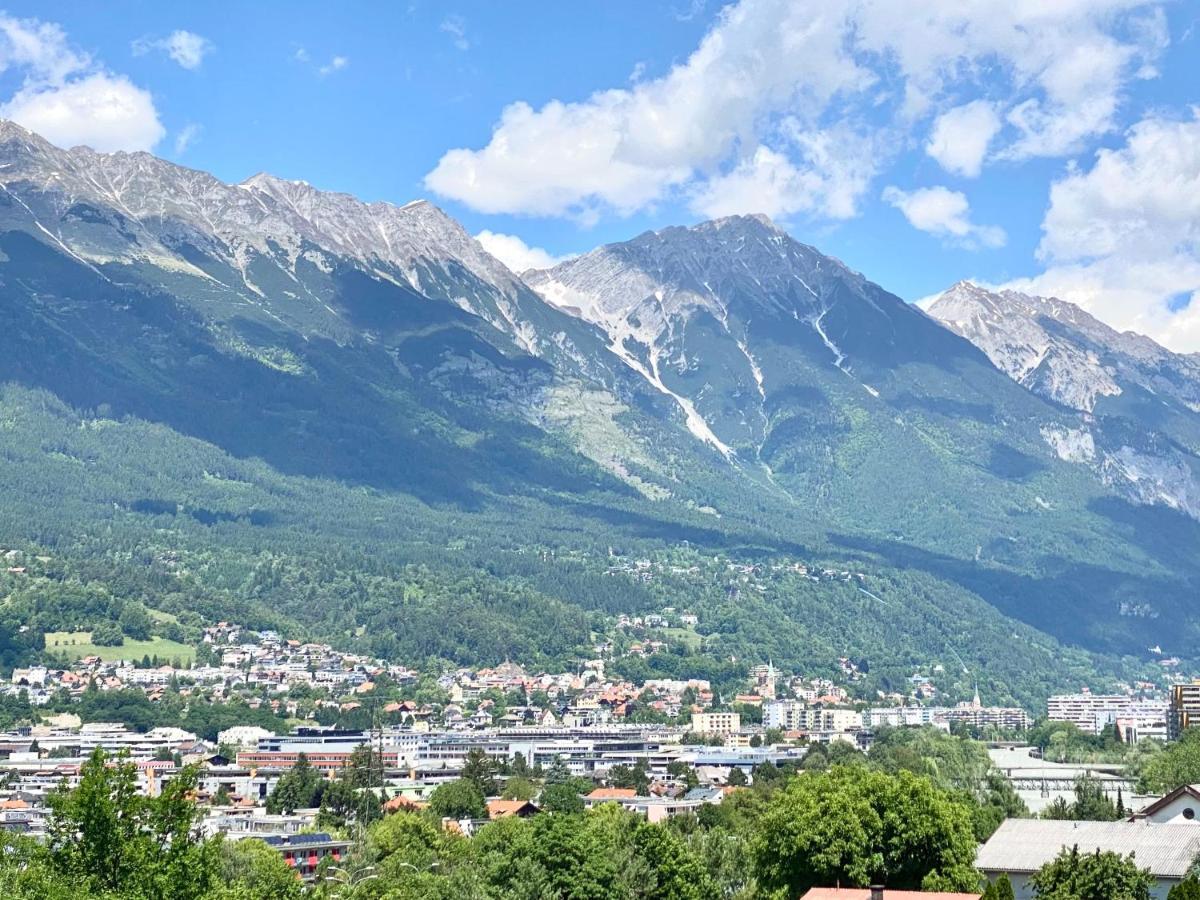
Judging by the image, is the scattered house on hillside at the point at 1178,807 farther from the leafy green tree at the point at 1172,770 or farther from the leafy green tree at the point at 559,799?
the leafy green tree at the point at 559,799

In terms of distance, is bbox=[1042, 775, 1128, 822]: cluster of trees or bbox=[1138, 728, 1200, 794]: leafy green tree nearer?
bbox=[1042, 775, 1128, 822]: cluster of trees

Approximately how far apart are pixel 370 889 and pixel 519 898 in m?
6.89

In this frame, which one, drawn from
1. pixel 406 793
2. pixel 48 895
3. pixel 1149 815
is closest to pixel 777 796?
pixel 1149 815

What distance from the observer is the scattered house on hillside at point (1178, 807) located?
303 ft

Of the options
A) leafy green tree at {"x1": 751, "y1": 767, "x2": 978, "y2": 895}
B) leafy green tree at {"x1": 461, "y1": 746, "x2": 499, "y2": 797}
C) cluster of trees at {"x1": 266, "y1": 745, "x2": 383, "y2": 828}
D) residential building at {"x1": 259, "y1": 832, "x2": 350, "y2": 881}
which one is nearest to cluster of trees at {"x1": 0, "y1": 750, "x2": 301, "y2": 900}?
leafy green tree at {"x1": 751, "y1": 767, "x2": 978, "y2": 895}

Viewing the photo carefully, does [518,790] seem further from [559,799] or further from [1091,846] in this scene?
[1091,846]

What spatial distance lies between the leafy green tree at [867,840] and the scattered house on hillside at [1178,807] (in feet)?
40.7

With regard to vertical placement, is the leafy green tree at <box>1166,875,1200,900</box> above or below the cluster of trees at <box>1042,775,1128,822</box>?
below

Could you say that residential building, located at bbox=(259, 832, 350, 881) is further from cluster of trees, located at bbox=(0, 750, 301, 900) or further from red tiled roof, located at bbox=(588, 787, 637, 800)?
cluster of trees, located at bbox=(0, 750, 301, 900)

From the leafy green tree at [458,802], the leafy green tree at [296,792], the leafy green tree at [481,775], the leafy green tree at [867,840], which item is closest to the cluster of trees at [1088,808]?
the leafy green tree at [867,840]

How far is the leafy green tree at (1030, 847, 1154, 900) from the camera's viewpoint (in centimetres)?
6284

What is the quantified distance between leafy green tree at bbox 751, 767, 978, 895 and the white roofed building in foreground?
1.27 m

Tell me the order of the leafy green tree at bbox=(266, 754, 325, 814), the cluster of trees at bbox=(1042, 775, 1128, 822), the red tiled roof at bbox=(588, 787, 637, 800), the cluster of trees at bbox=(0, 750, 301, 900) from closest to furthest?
the cluster of trees at bbox=(0, 750, 301, 900), the cluster of trees at bbox=(1042, 775, 1128, 822), the leafy green tree at bbox=(266, 754, 325, 814), the red tiled roof at bbox=(588, 787, 637, 800)

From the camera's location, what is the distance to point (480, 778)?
6535 inches
